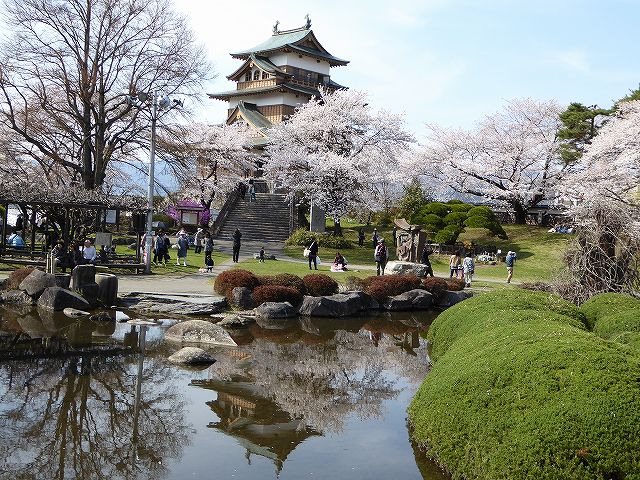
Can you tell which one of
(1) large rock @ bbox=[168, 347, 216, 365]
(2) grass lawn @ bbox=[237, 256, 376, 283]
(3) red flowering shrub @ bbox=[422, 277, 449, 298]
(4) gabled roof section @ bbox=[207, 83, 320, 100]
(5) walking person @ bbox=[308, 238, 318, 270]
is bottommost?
→ (1) large rock @ bbox=[168, 347, 216, 365]

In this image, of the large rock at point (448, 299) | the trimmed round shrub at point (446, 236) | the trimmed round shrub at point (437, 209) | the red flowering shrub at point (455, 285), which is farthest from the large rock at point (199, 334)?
the trimmed round shrub at point (437, 209)

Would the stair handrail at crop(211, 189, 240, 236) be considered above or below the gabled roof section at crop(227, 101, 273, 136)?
below

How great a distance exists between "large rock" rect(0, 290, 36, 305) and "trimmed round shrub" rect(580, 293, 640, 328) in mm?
14004

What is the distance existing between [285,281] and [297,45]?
38.4m

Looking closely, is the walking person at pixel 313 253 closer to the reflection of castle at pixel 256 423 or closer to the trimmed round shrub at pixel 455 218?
the trimmed round shrub at pixel 455 218

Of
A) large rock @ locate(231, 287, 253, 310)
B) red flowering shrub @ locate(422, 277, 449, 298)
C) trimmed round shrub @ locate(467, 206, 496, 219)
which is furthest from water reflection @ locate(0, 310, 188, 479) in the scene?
trimmed round shrub @ locate(467, 206, 496, 219)

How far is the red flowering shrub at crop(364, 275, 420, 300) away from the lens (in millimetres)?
20697

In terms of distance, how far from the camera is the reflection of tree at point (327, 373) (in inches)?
372

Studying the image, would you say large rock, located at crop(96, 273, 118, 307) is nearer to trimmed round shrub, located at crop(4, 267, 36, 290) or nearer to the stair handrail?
trimmed round shrub, located at crop(4, 267, 36, 290)

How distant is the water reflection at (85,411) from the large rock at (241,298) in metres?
5.16

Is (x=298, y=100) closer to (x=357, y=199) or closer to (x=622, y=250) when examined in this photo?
(x=357, y=199)

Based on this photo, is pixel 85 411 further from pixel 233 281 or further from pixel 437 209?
pixel 437 209

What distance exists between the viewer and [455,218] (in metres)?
36.4

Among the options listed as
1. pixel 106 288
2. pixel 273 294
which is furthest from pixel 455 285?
pixel 106 288
